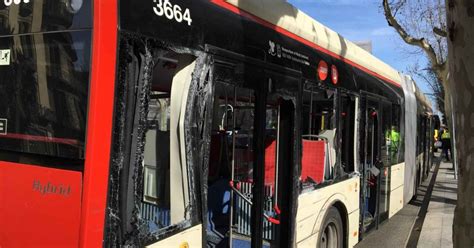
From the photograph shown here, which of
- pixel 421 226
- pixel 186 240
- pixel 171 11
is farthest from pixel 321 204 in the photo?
pixel 421 226

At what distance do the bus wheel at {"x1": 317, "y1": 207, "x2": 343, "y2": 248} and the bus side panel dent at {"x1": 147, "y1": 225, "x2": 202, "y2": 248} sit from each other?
7.59 ft

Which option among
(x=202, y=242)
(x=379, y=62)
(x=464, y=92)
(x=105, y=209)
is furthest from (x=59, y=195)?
(x=379, y=62)

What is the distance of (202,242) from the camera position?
2.78 m

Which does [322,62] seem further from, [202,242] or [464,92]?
[202,242]

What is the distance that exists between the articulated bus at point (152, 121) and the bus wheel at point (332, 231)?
1.08 feet

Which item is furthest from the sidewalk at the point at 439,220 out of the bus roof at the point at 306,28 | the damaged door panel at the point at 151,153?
the damaged door panel at the point at 151,153

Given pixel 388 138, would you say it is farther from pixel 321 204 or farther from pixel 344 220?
pixel 321 204

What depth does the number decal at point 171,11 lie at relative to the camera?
2.50 meters

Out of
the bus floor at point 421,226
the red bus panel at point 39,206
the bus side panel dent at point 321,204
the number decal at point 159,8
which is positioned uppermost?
→ the number decal at point 159,8

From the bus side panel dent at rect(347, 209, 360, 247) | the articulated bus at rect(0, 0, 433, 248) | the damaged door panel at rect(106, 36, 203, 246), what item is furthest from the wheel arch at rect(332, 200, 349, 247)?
the damaged door panel at rect(106, 36, 203, 246)

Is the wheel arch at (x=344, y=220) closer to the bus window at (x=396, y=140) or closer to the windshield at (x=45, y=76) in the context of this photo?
the bus window at (x=396, y=140)

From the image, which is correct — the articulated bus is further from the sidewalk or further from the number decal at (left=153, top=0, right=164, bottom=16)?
the sidewalk

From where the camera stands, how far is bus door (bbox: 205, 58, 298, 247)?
3561mm

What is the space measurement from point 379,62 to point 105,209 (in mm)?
6041
